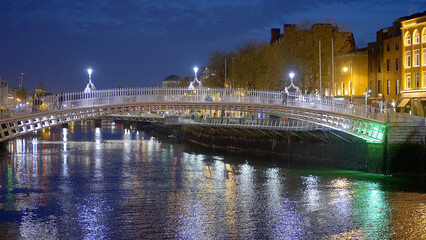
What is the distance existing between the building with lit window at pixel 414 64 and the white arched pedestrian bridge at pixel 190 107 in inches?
528

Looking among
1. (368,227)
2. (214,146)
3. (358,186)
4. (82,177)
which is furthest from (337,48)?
(368,227)

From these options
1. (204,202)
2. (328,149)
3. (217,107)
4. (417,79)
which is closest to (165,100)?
(217,107)

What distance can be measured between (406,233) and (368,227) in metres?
1.61

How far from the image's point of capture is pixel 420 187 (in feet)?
110

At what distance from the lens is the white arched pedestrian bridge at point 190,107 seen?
36.0 meters

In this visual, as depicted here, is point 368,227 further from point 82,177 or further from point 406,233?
point 82,177

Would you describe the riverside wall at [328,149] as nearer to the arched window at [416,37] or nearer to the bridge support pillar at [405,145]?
the bridge support pillar at [405,145]

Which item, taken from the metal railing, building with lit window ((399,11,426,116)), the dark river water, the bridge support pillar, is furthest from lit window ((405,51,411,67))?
the dark river water

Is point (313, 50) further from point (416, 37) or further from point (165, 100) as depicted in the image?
point (165, 100)

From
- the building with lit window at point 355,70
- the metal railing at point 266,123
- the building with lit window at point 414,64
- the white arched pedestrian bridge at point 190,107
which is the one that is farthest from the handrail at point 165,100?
the building with lit window at point 355,70

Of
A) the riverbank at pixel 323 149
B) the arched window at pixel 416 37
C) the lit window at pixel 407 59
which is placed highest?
the arched window at pixel 416 37

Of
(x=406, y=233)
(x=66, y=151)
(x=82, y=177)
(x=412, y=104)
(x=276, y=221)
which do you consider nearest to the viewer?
(x=406, y=233)

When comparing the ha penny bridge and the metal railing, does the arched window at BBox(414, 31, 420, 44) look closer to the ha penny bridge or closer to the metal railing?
the metal railing

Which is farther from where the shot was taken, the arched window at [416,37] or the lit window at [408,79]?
the lit window at [408,79]
